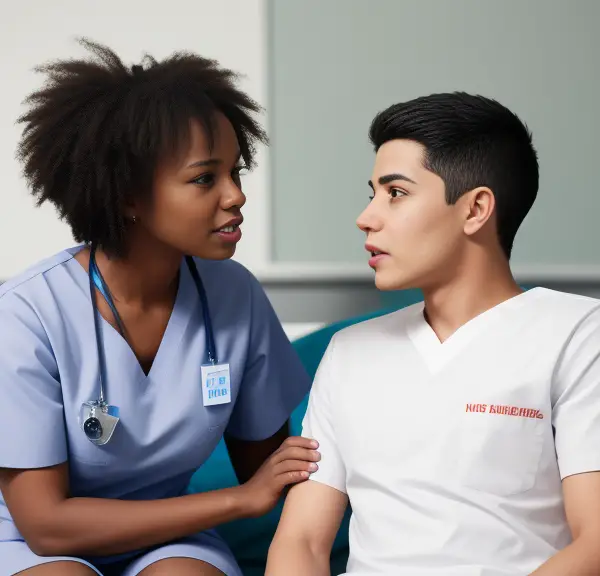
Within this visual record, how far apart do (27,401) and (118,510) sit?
0.73ft

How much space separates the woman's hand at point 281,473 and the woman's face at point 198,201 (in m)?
0.33

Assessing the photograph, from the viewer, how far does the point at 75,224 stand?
5.04ft

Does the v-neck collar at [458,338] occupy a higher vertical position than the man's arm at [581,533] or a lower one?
higher

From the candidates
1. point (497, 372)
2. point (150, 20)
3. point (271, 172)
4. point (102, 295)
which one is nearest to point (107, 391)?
point (102, 295)

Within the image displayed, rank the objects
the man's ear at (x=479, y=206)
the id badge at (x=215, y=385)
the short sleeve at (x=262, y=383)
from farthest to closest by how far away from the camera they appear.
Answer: the short sleeve at (x=262, y=383), the id badge at (x=215, y=385), the man's ear at (x=479, y=206)

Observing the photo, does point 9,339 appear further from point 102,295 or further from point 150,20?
point 150,20

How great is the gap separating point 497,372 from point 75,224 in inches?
28.9

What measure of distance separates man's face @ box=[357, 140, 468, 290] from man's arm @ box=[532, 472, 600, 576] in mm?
359

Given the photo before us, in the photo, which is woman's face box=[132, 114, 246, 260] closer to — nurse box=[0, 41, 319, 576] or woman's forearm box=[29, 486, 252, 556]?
nurse box=[0, 41, 319, 576]

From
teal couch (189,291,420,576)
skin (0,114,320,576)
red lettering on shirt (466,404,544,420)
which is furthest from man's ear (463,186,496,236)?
teal couch (189,291,420,576)

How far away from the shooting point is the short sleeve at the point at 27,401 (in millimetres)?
1406

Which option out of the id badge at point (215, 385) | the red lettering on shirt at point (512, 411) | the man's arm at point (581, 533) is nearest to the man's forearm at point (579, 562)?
the man's arm at point (581, 533)

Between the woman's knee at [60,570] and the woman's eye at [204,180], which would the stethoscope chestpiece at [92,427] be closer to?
the woman's knee at [60,570]

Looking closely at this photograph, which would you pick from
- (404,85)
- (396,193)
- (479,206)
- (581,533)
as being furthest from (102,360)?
(404,85)
